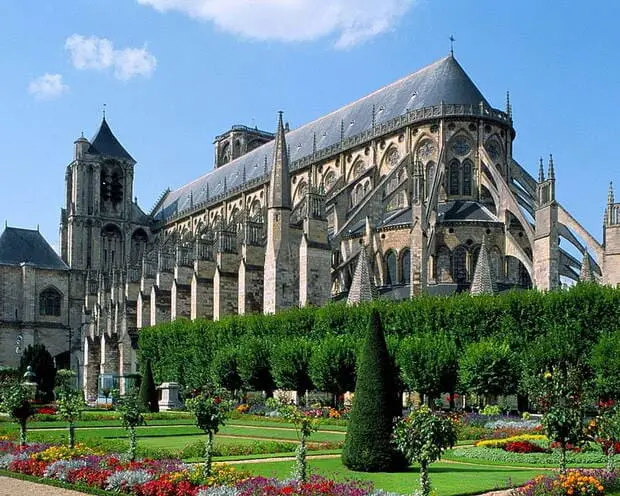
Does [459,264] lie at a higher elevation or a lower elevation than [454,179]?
lower

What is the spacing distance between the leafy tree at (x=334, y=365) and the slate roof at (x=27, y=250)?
147 feet

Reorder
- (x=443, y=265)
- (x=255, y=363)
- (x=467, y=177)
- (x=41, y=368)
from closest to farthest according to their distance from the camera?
(x=255, y=363) < (x=443, y=265) < (x=467, y=177) < (x=41, y=368)

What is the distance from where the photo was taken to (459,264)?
45.6 m

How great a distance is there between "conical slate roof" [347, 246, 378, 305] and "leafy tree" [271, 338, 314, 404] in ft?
12.8

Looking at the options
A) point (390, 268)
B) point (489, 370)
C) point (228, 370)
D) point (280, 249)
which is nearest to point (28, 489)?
point (489, 370)

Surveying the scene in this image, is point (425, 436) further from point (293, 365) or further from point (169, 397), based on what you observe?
point (169, 397)

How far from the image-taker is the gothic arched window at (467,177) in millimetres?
49906

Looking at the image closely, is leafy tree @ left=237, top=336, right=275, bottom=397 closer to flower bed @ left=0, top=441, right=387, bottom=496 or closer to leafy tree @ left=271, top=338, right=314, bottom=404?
leafy tree @ left=271, top=338, right=314, bottom=404

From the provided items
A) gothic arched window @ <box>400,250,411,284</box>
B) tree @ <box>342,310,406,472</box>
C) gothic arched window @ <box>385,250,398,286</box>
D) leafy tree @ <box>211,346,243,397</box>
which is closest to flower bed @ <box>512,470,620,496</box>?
tree @ <box>342,310,406,472</box>

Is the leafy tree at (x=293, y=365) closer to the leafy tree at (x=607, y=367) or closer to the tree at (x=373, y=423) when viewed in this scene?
the leafy tree at (x=607, y=367)

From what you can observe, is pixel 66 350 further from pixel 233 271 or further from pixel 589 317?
pixel 589 317

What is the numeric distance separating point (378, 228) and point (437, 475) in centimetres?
3101

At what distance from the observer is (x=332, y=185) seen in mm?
56500

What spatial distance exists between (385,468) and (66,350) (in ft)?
198
